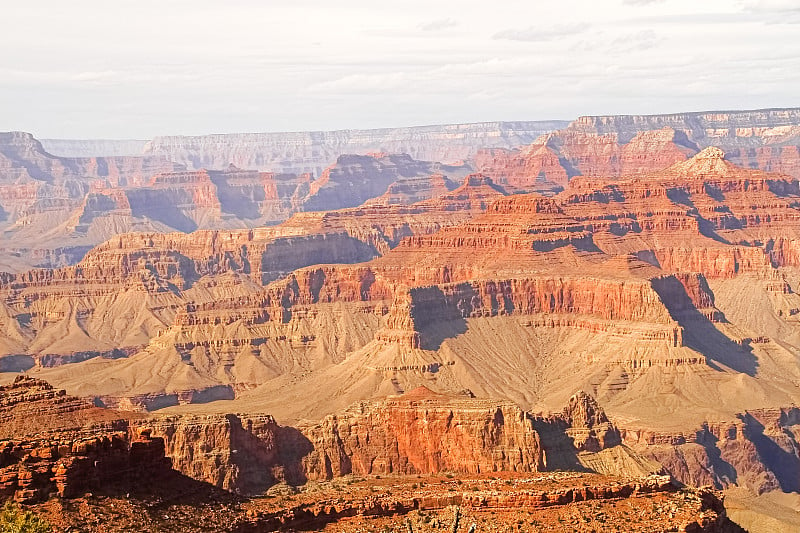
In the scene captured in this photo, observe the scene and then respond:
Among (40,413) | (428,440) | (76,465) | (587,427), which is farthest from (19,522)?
(587,427)

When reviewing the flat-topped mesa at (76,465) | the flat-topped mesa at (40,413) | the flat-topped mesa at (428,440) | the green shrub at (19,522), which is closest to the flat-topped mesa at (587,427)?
the flat-topped mesa at (428,440)

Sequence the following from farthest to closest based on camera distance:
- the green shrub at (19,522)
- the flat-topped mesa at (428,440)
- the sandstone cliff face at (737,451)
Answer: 1. the sandstone cliff face at (737,451)
2. the flat-topped mesa at (428,440)
3. the green shrub at (19,522)

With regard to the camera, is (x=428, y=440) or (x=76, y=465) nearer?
(x=76, y=465)

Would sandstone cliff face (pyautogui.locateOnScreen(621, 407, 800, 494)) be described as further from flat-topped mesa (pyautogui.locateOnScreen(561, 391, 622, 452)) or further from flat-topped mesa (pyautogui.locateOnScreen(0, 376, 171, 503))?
flat-topped mesa (pyautogui.locateOnScreen(0, 376, 171, 503))

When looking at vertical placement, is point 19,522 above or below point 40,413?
above

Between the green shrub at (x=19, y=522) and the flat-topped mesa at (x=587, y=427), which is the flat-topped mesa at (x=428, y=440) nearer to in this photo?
the flat-topped mesa at (x=587, y=427)

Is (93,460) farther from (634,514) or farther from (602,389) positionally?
(602,389)

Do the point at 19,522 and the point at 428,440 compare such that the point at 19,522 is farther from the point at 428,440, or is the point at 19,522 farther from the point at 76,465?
the point at 428,440

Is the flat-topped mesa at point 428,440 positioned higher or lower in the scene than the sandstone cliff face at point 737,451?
higher

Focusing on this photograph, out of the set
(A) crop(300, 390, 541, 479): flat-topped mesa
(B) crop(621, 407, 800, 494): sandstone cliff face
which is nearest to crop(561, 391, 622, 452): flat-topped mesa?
(A) crop(300, 390, 541, 479): flat-topped mesa
